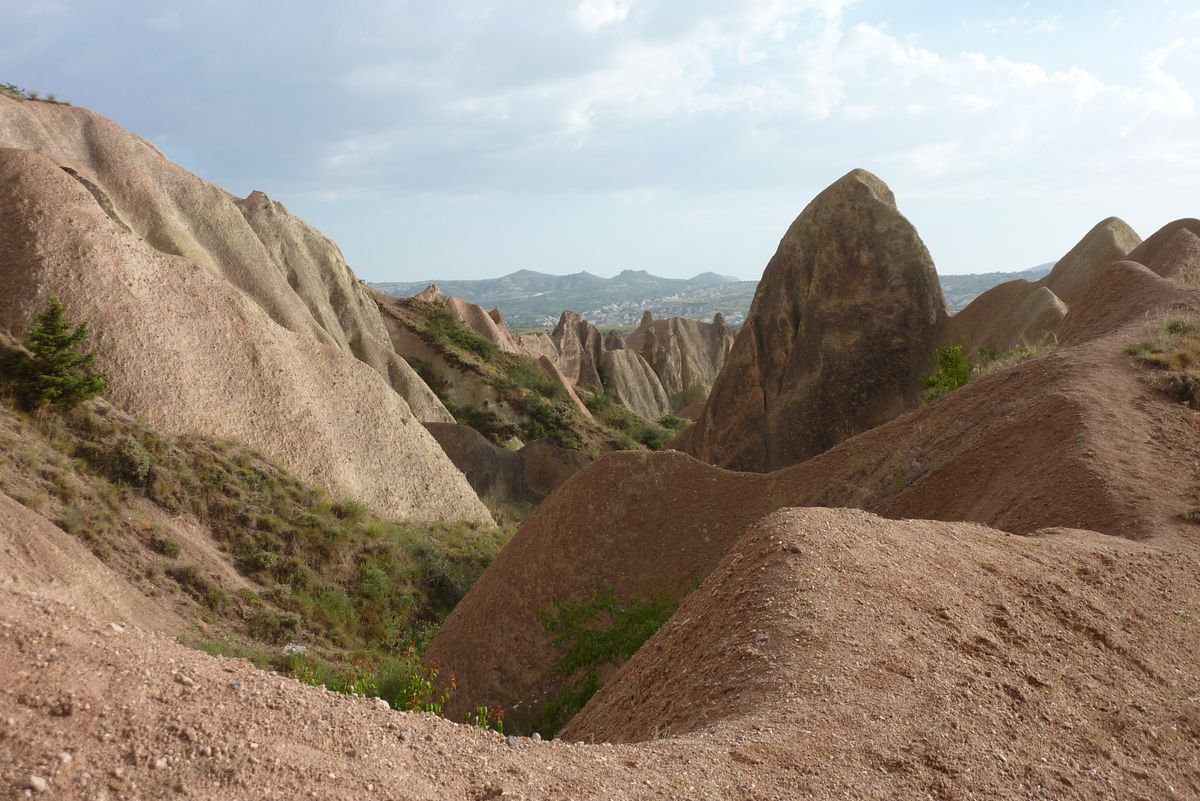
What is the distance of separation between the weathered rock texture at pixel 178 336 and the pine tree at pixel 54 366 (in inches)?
42.9

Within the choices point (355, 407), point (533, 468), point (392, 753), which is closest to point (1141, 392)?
point (392, 753)

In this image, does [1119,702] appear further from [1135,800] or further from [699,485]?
[699,485]

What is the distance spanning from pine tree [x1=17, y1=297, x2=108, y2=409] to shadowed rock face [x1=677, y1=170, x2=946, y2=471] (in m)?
15.7

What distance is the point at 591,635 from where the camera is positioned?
12625mm

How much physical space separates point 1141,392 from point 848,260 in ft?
43.8

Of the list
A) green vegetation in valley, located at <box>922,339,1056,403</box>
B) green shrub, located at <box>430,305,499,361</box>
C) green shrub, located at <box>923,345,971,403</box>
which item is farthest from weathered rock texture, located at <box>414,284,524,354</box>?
green shrub, located at <box>923,345,971,403</box>

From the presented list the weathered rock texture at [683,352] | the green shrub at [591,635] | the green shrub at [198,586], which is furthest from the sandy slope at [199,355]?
the weathered rock texture at [683,352]

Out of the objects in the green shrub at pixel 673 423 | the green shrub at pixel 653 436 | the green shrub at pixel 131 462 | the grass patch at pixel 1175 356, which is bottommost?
the green shrub at pixel 673 423

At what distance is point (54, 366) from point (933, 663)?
16366 millimetres

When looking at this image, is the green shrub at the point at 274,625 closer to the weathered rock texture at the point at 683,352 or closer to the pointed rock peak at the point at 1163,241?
the pointed rock peak at the point at 1163,241

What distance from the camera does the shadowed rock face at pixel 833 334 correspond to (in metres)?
23.2

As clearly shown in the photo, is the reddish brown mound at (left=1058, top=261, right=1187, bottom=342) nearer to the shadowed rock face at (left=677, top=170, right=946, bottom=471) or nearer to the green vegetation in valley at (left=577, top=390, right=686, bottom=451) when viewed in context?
the shadowed rock face at (left=677, top=170, right=946, bottom=471)

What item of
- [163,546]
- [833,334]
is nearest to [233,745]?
[163,546]

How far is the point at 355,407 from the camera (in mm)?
24125
